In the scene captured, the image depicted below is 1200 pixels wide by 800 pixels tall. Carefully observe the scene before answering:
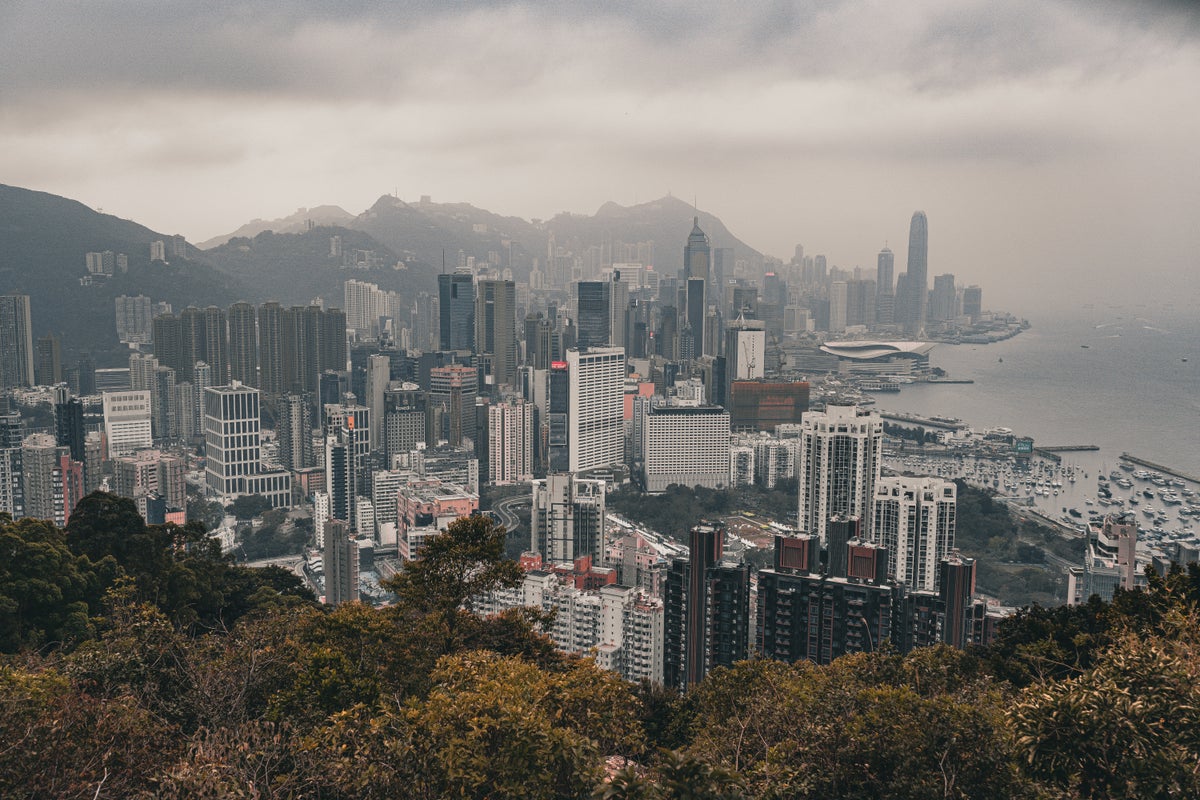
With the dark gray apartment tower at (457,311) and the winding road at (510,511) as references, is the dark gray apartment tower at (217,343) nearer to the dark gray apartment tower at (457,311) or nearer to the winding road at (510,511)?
the dark gray apartment tower at (457,311)

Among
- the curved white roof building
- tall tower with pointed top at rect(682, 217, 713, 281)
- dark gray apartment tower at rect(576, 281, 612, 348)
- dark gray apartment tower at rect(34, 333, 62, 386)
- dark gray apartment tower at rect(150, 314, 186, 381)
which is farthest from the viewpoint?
tall tower with pointed top at rect(682, 217, 713, 281)

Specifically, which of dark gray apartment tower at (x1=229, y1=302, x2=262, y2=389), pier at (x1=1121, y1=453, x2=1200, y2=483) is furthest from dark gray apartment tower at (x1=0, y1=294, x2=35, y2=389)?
pier at (x1=1121, y1=453, x2=1200, y2=483)

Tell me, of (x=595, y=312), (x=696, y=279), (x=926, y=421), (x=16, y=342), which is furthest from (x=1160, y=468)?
(x=16, y=342)

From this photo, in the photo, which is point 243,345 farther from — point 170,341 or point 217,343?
point 170,341

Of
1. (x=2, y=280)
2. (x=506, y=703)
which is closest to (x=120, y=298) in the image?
(x=2, y=280)

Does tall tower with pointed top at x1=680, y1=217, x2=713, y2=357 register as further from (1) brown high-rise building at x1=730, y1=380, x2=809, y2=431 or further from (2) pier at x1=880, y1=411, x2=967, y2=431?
(2) pier at x1=880, y1=411, x2=967, y2=431
